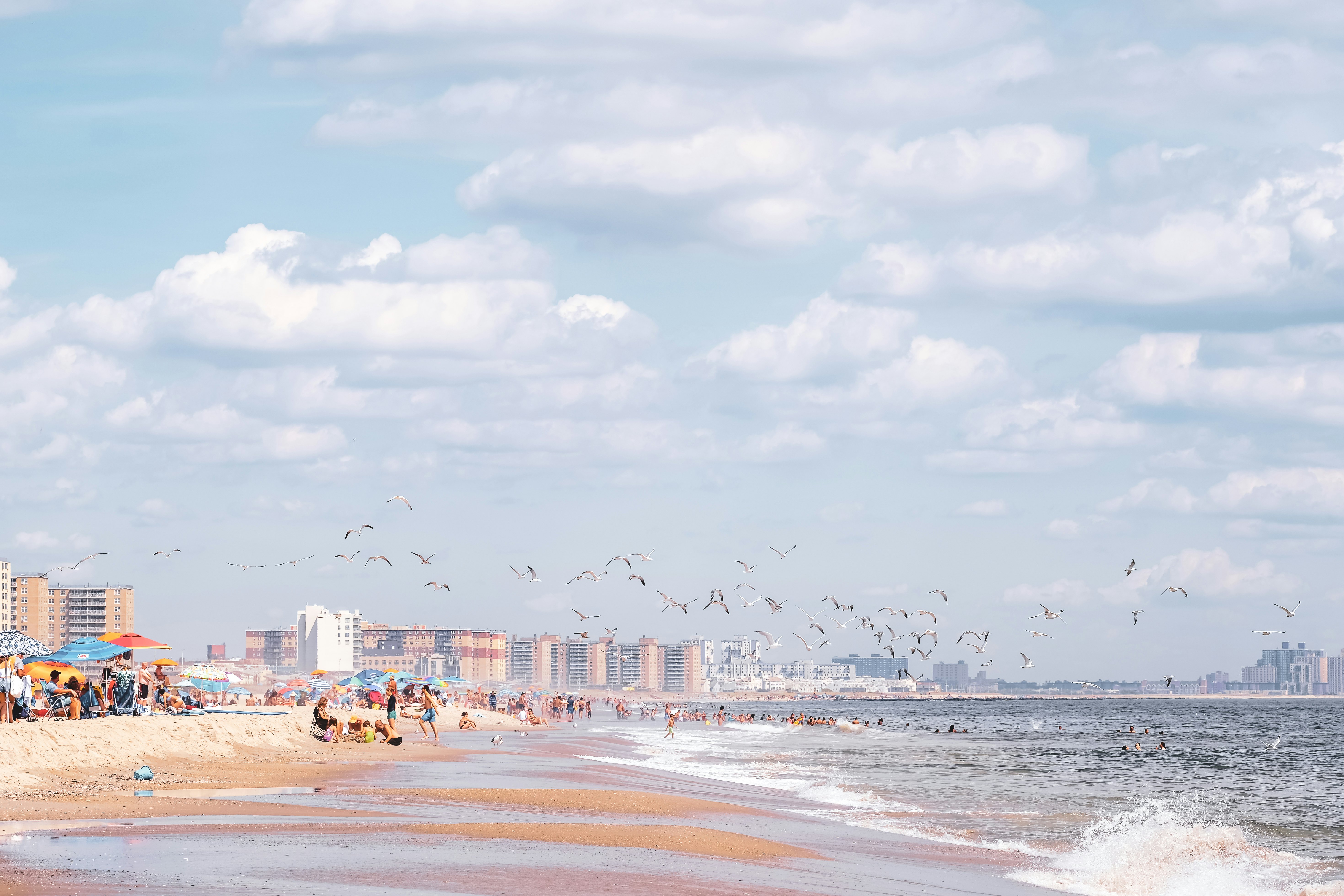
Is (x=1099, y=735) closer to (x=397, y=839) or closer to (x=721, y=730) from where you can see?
(x=721, y=730)

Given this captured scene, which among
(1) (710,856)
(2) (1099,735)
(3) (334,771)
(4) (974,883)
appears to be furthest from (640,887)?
(2) (1099,735)

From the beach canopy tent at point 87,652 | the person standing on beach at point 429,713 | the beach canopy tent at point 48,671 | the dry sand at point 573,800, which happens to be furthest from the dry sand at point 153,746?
the dry sand at point 573,800

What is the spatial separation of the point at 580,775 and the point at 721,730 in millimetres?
46992

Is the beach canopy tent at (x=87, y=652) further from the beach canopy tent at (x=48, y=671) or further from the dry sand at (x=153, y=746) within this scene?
the dry sand at (x=153, y=746)

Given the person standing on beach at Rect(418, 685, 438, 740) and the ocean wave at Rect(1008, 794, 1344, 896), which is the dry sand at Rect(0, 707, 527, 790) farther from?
the ocean wave at Rect(1008, 794, 1344, 896)

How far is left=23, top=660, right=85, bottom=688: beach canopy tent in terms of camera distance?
30.8 metres

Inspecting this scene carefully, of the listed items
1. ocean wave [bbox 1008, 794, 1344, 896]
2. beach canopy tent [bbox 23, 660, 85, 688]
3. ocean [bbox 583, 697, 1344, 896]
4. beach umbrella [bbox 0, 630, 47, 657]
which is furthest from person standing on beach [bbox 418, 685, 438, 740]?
ocean wave [bbox 1008, 794, 1344, 896]

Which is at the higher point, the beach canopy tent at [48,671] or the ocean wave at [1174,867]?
the beach canopy tent at [48,671]

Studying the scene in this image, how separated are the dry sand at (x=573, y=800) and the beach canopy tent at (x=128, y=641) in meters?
14.0

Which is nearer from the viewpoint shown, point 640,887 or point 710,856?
point 640,887

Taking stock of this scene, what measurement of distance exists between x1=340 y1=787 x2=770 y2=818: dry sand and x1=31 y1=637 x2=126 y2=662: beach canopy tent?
45.5 feet

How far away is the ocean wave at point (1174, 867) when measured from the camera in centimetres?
1537

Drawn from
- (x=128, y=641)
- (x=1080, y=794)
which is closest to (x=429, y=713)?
(x=128, y=641)

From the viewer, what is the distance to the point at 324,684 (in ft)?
268
